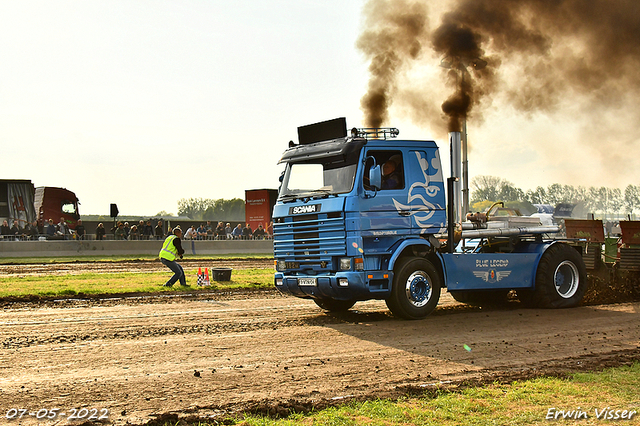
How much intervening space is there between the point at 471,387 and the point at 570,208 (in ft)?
207

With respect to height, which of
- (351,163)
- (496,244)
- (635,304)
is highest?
(351,163)

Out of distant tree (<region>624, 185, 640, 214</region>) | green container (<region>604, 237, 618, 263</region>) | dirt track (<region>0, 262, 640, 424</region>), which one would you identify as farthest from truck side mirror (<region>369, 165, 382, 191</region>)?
distant tree (<region>624, 185, 640, 214</region>)

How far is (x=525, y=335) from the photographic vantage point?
8.77m

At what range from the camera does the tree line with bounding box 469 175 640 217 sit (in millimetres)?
52094

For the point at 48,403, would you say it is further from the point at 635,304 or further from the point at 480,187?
the point at 480,187

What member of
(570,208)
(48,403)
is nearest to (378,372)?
(48,403)

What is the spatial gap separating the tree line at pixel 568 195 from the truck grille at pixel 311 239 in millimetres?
35177

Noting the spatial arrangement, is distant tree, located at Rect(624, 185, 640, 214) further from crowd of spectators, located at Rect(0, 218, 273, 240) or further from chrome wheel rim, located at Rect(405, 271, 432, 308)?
chrome wheel rim, located at Rect(405, 271, 432, 308)

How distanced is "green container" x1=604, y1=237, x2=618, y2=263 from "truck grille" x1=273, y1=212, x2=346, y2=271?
25.0 ft

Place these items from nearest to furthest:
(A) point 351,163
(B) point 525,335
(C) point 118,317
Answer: (B) point 525,335, (A) point 351,163, (C) point 118,317

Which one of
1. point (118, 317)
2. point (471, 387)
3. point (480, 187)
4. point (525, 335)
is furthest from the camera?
point (480, 187)

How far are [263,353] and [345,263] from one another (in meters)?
2.50

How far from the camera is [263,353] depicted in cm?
738

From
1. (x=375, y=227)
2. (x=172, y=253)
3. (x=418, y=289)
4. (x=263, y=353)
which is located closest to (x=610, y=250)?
(x=418, y=289)
